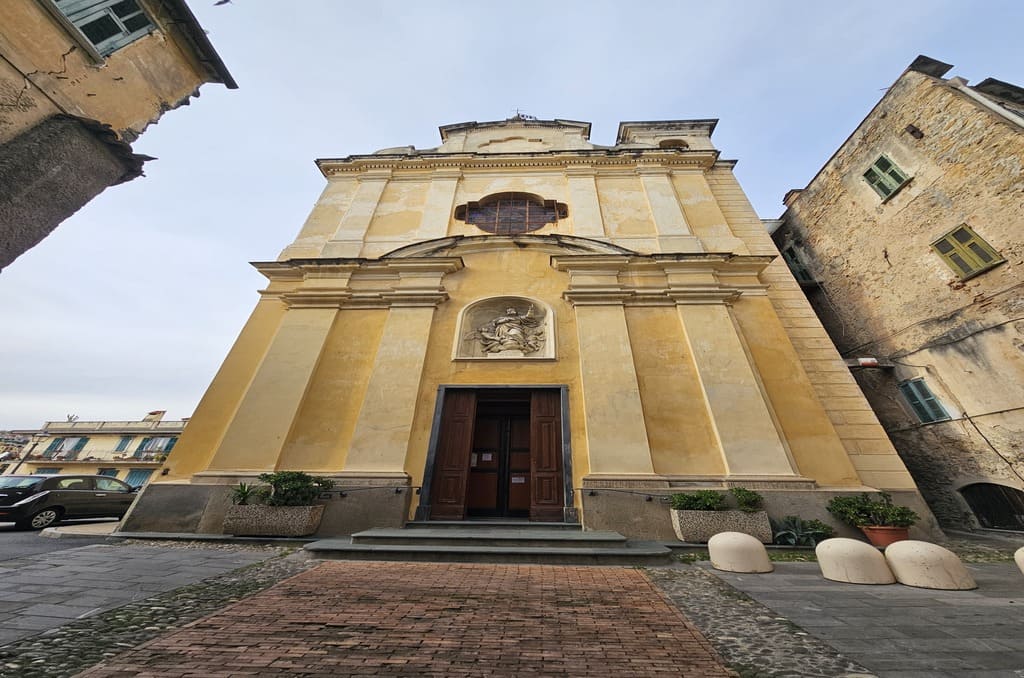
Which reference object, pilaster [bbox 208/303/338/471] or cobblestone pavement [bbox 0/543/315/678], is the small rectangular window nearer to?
cobblestone pavement [bbox 0/543/315/678]

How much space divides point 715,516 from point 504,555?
3.55m

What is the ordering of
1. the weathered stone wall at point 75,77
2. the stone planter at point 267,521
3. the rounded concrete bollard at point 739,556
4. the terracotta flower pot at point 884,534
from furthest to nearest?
the weathered stone wall at point 75,77 < the stone planter at point 267,521 < the terracotta flower pot at point 884,534 < the rounded concrete bollard at point 739,556

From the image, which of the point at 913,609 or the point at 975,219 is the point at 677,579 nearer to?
the point at 913,609

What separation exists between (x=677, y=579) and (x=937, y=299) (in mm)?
10589

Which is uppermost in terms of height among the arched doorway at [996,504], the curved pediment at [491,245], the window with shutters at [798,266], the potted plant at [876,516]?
the window with shutters at [798,266]

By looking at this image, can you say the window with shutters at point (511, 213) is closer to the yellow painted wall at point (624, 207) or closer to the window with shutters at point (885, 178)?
the yellow painted wall at point (624, 207)

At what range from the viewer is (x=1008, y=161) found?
27.0 feet

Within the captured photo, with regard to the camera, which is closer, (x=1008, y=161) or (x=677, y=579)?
(x=677, y=579)

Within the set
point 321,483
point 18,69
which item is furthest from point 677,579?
point 18,69

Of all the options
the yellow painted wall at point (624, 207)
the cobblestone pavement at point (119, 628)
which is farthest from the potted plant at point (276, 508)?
the yellow painted wall at point (624, 207)

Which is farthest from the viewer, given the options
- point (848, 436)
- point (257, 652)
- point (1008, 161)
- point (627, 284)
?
point (627, 284)

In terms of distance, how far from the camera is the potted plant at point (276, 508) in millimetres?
6176

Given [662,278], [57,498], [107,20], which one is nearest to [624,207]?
[662,278]

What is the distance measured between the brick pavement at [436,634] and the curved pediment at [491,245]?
847cm
